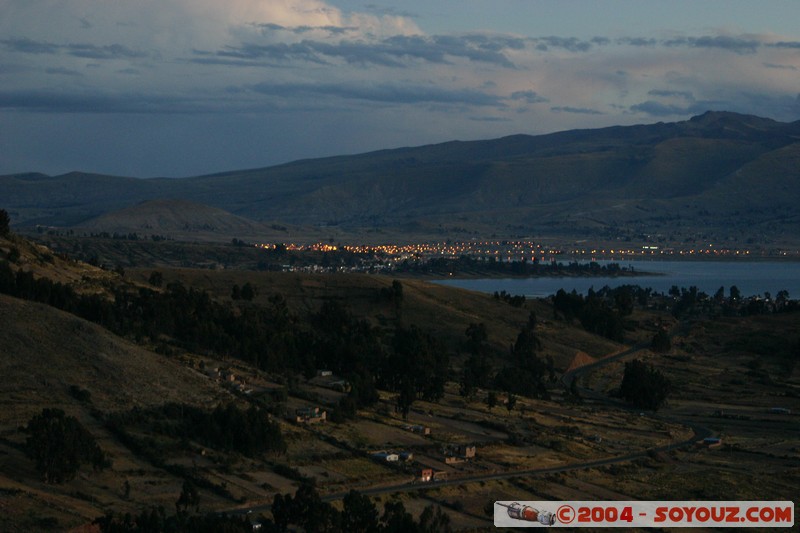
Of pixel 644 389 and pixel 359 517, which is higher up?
pixel 359 517

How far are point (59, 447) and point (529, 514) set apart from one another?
15833 mm

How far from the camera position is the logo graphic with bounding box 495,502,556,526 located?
4391cm

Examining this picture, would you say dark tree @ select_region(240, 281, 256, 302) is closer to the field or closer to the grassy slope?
the field

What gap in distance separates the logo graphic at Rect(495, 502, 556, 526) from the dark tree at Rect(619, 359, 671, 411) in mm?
32893

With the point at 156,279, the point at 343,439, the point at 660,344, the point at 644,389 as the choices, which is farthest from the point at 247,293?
the point at 343,439

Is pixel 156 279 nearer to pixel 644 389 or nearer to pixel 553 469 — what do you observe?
pixel 644 389

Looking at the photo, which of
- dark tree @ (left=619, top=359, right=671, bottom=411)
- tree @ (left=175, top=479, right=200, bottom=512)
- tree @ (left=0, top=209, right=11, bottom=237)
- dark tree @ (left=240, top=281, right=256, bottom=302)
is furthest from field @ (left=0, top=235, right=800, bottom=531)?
dark tree @ (left=240, top=281, right=256, bottom=302)

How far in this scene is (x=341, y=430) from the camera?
187ft

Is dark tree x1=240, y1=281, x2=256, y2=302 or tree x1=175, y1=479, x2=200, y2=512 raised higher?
dark tree x1=240, y1=281, x2=256, y2=302

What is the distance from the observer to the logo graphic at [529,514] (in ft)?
144

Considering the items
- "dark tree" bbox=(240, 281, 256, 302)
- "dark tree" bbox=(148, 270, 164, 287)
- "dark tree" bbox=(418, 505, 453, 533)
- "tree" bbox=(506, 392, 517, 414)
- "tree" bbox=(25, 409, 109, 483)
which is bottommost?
"dark tree" bbox=(418, 505, 453, 533)

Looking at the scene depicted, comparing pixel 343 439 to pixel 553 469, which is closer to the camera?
pixel 343 439

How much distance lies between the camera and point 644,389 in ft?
255

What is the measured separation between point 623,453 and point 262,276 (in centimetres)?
5308
